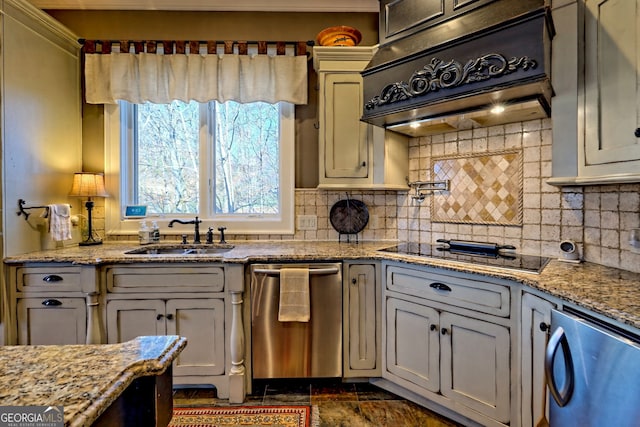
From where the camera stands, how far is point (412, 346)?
1.91 m

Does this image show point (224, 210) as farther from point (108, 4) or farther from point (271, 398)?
point (108, 4)

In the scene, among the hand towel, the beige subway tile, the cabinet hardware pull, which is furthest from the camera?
the hand towel

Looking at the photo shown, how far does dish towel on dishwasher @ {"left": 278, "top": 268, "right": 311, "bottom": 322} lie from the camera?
2000 mm

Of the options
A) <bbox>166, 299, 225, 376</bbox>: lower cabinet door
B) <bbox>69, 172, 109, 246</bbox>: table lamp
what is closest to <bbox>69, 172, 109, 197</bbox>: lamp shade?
<bbox>69, 172, 109, 246</bbox>: table lamp

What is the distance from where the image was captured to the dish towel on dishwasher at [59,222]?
2.23 metres

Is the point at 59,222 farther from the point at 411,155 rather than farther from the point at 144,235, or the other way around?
the point at 411,155

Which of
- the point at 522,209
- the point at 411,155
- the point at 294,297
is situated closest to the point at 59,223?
the point at 294,297

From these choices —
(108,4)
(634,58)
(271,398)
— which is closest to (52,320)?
(271,398)

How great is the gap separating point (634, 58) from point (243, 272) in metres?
2.14

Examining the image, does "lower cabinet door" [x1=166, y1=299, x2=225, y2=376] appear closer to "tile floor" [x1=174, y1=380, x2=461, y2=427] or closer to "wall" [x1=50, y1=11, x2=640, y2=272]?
"tile floor" [x1=174, y1=380, x2=461, y2=427]

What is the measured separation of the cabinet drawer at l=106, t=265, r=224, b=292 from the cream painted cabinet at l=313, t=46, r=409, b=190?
99 cm

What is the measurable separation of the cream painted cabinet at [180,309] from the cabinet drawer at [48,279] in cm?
19

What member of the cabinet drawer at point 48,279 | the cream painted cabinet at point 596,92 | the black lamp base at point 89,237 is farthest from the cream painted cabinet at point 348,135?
the black lamp base at point 89,237

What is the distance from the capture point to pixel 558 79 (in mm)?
1555
